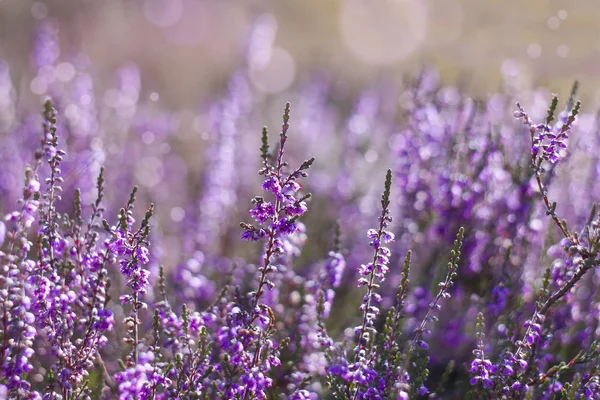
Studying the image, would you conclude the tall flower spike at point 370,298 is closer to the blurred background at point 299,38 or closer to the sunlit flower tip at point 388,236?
the sunlit flower tip at point 388,236

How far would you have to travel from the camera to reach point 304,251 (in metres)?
5.05

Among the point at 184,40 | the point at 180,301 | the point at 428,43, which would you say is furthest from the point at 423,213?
the point at 184,40

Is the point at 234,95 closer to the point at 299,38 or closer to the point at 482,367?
the point at 482,367

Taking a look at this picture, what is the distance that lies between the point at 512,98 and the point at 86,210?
144 inches

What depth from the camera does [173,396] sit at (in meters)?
2.44

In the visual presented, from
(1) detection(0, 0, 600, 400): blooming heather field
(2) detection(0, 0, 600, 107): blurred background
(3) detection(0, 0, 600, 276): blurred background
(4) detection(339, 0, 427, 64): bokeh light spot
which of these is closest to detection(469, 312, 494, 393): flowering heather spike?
(1) detection(0, 0, 600, 400): blooming heather field

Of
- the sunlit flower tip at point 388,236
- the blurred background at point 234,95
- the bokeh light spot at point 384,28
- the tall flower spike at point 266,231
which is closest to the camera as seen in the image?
the tall flower spike at point 266,231

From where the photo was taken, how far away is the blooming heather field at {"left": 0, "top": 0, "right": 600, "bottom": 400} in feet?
7.68

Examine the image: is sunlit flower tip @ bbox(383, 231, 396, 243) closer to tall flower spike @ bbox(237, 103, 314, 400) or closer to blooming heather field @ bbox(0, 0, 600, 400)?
blooming heather field @ bbox(0, 0, 600, 400)

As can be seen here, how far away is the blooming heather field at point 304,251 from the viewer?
7.68 feet

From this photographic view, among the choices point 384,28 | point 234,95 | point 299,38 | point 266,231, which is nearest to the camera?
point 266,231

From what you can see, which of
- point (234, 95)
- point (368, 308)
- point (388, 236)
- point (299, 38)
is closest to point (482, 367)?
point (368, 308)

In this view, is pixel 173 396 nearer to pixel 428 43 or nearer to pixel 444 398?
pixel 444 398

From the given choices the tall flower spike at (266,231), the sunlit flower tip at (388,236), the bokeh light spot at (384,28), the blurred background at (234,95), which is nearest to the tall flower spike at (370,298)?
the sunlit flower tip at (388,236)
